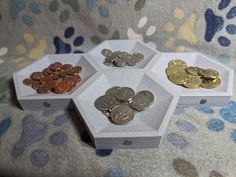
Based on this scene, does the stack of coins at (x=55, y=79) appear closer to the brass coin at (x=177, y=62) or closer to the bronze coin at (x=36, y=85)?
the bronze coin at (x=36, y=85)

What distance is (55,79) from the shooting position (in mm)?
716

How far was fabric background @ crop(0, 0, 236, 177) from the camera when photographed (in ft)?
1.83

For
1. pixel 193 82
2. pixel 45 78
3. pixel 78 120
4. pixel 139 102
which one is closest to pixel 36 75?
pixel 45 78

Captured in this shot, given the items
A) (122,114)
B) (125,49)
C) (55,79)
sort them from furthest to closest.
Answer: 1. (125,49)
2. (55,79)
3. (122,114)

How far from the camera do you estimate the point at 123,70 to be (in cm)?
71

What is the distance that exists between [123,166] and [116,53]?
0.35 m

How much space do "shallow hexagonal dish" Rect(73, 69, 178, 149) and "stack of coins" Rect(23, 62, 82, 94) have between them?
0.19ft

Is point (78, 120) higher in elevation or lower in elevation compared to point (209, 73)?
lower

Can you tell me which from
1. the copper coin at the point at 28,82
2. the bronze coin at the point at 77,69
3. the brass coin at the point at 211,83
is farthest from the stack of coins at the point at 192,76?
the copper coin at the point at 28,82

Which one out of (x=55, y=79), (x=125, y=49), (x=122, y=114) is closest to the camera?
(x=122, y=114)

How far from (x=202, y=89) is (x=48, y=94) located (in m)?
0.38

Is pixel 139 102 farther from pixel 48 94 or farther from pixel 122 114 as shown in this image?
pixel 48 94

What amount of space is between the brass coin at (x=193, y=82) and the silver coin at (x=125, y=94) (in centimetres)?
14

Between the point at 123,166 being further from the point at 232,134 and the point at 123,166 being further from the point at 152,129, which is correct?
the point at 232,134
